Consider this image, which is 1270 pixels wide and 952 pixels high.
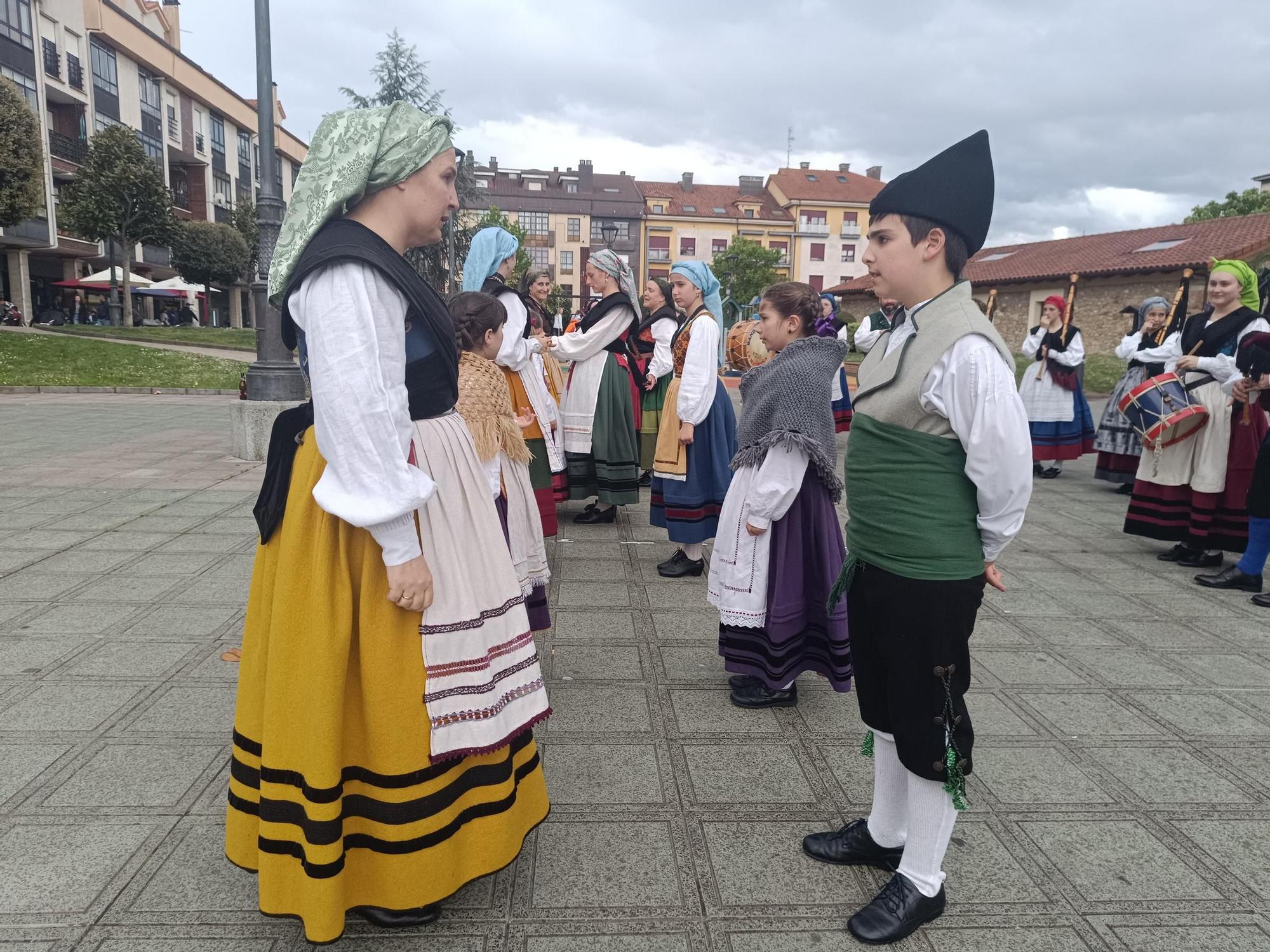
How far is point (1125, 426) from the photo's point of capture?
8.02m

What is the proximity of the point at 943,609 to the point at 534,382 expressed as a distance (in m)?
3.43

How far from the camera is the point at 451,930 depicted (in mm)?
2105

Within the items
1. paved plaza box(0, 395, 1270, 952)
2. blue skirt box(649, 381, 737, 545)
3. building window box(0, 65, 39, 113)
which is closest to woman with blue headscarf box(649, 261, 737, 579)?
blue skirt box(649, 381, 737, 545)

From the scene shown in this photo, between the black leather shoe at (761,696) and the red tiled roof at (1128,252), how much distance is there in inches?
949

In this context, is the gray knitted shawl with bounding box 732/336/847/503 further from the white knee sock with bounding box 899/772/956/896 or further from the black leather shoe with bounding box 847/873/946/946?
the black leather shoe with bounding box 847/873/946/946

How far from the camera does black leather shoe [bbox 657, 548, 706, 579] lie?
5230mm

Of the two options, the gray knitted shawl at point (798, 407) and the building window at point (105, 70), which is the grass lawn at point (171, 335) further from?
the gray knitted shawl at point (798, 407)

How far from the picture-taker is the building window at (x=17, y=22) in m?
31.2

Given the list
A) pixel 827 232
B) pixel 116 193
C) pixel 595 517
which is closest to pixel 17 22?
pixel 116 193

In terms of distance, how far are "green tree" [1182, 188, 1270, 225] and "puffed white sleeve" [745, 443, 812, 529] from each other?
43.7 m

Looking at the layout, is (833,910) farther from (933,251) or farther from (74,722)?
(74,722)

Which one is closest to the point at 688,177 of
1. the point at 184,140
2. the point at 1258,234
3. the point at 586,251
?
the point at 586,251

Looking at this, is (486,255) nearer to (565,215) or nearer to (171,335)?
(171,335)

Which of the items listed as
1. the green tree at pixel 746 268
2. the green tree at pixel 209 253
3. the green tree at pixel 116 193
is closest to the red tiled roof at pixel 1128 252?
the green tree at pixel 746 268
